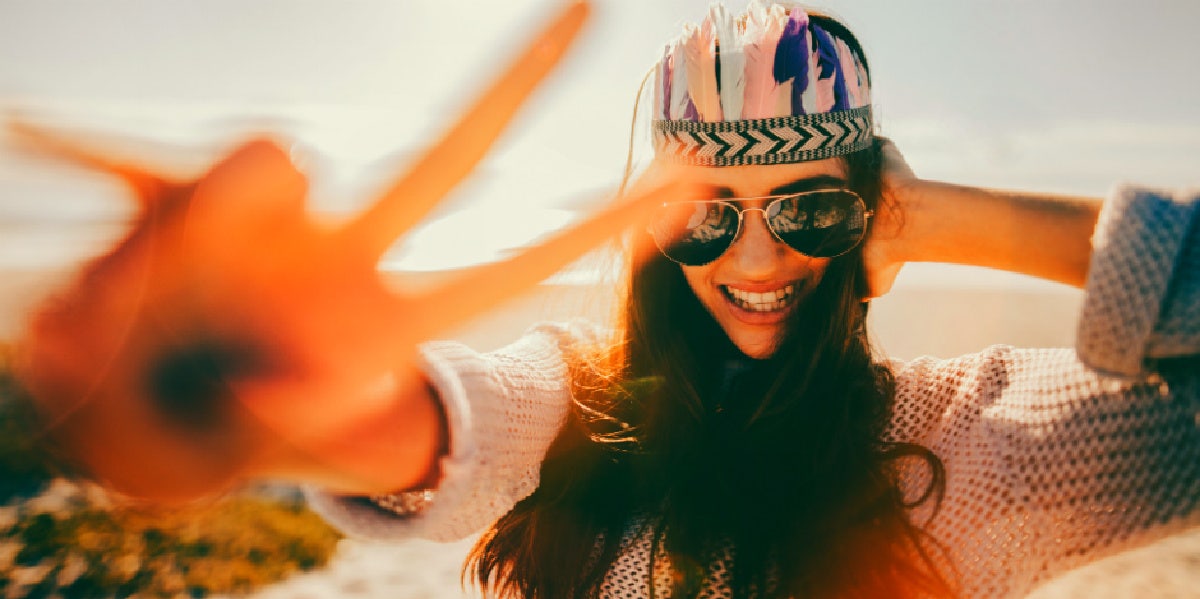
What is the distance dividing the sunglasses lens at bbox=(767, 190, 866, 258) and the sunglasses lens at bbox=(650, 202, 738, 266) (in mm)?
124

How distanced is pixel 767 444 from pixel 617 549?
53 centimetres

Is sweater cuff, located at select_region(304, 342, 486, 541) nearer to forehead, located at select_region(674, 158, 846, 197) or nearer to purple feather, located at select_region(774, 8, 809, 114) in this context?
forehead, located at select_region(674, 158, 846, 197)

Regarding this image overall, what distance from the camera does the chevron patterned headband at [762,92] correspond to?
171 cm

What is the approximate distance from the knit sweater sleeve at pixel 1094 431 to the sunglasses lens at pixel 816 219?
0.49m

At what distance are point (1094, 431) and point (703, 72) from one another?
1227 millimetres

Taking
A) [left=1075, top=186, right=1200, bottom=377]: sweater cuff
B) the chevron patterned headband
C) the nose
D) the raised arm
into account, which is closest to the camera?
[left=1075, top=186, right=1200, bottom=377]: sweater cuff

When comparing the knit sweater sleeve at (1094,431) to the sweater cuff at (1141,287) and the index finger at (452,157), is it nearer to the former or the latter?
the sweater cuff at (1141,287)

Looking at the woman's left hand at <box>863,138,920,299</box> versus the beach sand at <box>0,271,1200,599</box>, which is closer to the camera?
the beach sand at <box>0,271,1200,599</box>

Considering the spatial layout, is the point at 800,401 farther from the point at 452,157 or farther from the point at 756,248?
the point at 452,157

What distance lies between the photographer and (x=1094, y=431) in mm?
1320

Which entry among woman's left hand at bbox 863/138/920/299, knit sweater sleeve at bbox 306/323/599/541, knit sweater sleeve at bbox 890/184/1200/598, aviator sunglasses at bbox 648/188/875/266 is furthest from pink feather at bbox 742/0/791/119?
knit sweater sleeve at bbox 306/323/599/541

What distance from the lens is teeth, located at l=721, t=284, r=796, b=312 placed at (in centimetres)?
194

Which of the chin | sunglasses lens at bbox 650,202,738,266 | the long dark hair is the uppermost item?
sunglasses lens at bbox 650,202,738,266

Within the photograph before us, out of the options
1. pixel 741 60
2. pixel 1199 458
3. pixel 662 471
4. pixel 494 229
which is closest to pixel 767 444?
pixel 662 471
